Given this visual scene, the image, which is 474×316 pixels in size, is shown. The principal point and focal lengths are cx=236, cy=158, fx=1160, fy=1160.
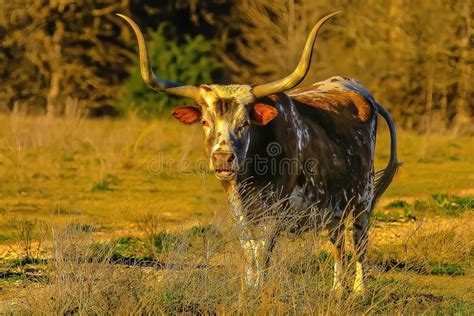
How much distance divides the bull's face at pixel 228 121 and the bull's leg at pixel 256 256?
55 centimetres

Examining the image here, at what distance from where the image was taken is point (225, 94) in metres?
8.41

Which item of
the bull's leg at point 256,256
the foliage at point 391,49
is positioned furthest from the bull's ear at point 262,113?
the foliage at point 391,49

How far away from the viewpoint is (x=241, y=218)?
8281 millimetres

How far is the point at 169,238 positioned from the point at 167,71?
962 inches

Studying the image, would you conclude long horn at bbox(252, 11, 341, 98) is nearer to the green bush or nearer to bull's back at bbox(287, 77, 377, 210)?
bull's back at bbox(287, 77, 377, 210)

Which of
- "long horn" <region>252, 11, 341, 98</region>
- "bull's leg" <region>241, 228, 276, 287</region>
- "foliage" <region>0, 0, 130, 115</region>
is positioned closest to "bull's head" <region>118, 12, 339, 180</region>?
"long horn" <region>252, 11, 341, 98</region>

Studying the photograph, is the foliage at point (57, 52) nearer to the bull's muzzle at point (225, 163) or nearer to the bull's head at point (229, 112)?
the bull's head at point (229, 112)

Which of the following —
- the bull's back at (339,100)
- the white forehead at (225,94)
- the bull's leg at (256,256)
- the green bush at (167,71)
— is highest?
the white forehead at (225,94)

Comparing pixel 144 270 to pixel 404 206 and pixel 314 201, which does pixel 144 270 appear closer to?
pixel 314 201

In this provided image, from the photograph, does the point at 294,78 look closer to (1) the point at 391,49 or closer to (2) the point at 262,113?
(2) the point at 262,113

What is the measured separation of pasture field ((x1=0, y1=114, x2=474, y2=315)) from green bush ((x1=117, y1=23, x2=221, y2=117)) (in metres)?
8.04

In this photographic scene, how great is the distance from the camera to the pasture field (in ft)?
23.9

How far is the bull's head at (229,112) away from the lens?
8086mm

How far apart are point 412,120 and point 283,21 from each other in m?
5.18
